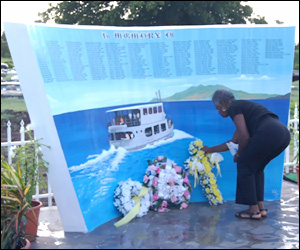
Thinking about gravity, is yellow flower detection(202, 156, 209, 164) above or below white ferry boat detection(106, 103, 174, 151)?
below

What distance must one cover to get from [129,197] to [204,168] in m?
Result: 1.13

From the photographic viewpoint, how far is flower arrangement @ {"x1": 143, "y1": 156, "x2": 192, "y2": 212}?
243 inches

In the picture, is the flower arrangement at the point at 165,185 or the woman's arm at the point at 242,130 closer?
the woman's arm at the point at 242,130

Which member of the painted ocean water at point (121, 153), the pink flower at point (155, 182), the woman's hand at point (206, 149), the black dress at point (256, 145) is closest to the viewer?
the painted ocean water at point (121, 153)

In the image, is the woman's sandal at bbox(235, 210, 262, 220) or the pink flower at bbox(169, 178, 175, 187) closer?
the woman's sandal at bbox(235, 210, 262, 220)

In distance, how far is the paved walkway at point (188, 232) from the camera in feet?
16.6

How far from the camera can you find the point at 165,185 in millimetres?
6195

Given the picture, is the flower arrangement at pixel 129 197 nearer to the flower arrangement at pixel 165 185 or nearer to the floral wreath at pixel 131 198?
the floral wreath at pixel 131 198

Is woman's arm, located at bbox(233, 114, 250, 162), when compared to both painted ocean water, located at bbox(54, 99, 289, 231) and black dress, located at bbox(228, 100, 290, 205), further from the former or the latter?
painted ocean water, located at bbox(54, 99, 289, 231)

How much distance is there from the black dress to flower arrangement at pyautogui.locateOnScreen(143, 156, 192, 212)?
765mm

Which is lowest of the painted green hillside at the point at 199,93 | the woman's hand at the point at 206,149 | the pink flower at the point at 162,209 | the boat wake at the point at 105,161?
the pink flower at the point at 162,209

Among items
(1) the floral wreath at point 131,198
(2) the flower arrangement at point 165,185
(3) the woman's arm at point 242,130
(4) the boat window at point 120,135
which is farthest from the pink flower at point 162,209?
(3) the woman's arm at point 242,130

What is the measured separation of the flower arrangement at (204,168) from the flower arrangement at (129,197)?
74 centimetres

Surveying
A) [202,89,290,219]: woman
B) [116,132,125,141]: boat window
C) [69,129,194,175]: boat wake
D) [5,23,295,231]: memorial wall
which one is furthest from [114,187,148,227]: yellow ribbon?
[202,89,290,219]: woman
